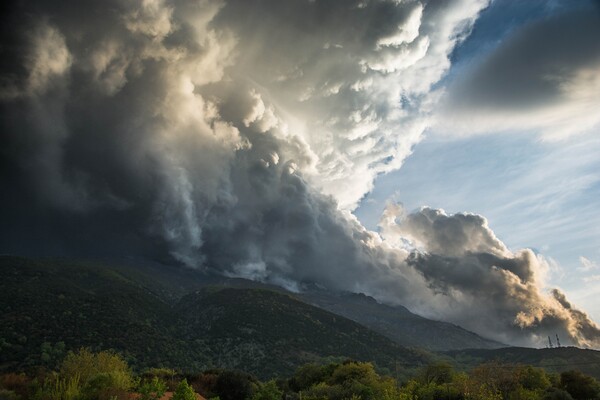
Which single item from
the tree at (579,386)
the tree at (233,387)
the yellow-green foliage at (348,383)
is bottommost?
the tree at (233,387)

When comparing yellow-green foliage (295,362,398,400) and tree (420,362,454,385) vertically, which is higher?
tree (420,362,454,385)

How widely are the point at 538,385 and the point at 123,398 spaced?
251 feet

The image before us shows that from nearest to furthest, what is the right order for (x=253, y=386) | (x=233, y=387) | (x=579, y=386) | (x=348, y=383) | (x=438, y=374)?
(x=233, y=387) < (x=579, y=386) < (x=348, y=383) < (x=253, y=386) < (x=438, y=374)

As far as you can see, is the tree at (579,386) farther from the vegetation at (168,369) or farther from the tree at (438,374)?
the tree at (438,374)

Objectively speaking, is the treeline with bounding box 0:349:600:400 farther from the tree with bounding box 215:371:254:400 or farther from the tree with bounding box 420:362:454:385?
the tree with bounding box 420:362:454:385

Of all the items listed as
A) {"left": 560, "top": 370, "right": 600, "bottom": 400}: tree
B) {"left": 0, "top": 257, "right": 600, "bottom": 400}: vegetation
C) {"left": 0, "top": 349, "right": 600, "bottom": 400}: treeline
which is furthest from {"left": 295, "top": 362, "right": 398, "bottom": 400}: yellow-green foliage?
{"left": 560, "top": 370, "right": 600, "bottom": 400}: tree

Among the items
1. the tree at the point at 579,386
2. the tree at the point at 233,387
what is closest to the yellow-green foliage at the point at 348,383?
the tree at the point at 233,387

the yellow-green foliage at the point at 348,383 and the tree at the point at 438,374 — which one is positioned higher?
the tree at the point at 438,374

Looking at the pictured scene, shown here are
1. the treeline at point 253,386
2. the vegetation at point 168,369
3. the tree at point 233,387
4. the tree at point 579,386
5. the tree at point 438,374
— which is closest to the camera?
the treeline at point 253,386

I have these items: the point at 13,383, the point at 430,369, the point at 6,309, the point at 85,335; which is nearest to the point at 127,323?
the point at 85,335

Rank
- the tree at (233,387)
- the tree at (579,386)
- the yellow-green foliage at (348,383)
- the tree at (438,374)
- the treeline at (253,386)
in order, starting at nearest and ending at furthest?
1. the treeline at (253,386)
2. the yellow-green foliage at (348,383)
3. the tree at (579,386)
4. the tree at (233,387)
5. the tree at (438,374)

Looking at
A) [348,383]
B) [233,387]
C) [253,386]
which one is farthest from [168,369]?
[348,383]

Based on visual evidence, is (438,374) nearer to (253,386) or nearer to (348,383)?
(348,383)

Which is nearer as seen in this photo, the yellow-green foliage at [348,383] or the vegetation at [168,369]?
the vegetation at [168,369]
